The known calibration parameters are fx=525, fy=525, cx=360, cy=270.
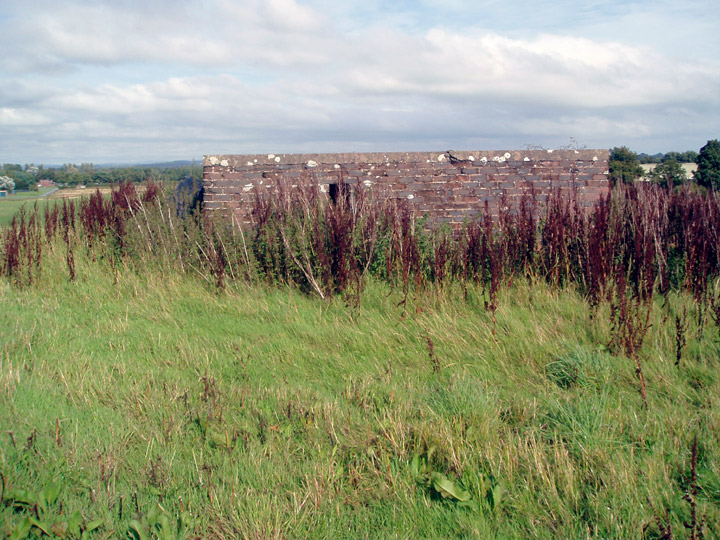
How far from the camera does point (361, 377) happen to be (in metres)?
4.64

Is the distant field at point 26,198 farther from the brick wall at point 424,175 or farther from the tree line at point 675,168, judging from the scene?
the tree line at point 675,168

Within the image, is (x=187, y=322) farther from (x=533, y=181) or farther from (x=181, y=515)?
(x=533, y=181)

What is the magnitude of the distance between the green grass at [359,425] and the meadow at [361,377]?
0.06 feet

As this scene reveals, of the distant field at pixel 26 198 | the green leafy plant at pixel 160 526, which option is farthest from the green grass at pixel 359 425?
the distant field at pixel 26 198

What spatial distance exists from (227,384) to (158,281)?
3.56m

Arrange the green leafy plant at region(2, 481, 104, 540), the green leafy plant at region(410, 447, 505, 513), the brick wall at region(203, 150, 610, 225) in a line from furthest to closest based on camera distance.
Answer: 1. the brick wall at region(203, 150, 610, 225)
2. the green leafy plant at region(410, 447, 505, 513)
3. the green leafy plant at region(2, 481, 104, 540)

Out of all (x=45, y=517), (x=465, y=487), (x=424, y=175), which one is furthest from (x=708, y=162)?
(x=45, y=517)

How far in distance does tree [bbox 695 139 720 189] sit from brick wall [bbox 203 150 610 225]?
8.87m

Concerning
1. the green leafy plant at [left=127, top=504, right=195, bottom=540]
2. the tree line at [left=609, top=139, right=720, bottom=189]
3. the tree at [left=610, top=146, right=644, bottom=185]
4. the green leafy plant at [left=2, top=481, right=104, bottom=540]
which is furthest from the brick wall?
the tree at [left=610, top=146, right=644, bottom=185]

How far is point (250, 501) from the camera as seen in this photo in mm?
2781

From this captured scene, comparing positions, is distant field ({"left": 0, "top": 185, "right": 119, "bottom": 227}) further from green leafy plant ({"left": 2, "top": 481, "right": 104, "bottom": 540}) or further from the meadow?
green leafy plant ({"left": 2, "top": 481, "right": 104, "bottom": 540})

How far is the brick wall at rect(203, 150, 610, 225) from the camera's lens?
9359mm

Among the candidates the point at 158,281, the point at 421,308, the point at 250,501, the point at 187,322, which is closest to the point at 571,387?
the point at 421,308

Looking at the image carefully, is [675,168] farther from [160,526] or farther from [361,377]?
[160,526]
